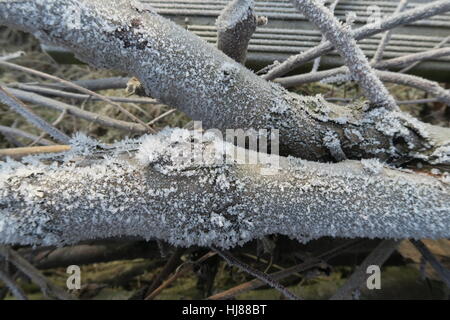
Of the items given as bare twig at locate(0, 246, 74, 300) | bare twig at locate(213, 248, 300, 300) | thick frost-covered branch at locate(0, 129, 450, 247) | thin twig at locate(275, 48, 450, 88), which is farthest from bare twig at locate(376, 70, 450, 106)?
bare twig at locate(0, 246, 74, 300)

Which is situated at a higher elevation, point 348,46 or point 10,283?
point 348,46

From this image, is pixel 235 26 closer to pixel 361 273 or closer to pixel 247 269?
pixel 247 269

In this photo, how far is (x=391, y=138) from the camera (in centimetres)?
61

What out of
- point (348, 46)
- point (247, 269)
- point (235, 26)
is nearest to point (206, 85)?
point (235, 26)

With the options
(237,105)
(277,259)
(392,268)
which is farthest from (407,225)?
(392,268)

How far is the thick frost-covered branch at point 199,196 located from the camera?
0.49 m

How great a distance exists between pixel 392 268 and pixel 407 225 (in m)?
0.63

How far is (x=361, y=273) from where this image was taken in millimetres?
797

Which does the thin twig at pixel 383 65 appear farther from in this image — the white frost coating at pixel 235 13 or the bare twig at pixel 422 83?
the white frost coating at pixel 235 13

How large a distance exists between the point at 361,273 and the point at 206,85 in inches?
20.6

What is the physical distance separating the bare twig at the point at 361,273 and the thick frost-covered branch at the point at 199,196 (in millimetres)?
257

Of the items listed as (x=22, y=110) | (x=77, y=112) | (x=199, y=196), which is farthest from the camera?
(x=77, y=112)
